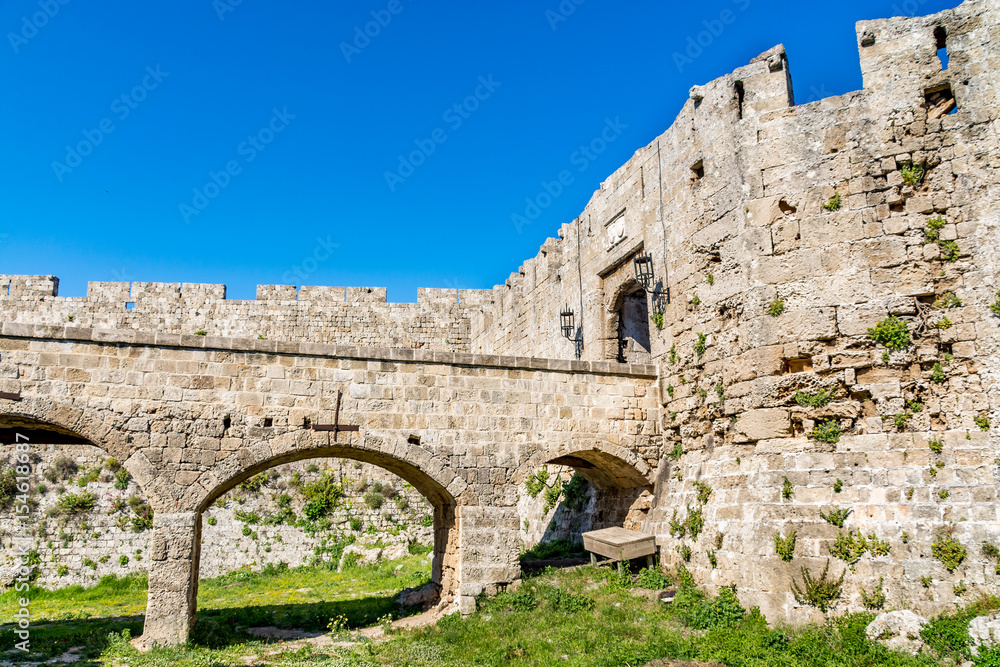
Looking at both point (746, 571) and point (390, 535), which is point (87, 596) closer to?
point (390, 535)

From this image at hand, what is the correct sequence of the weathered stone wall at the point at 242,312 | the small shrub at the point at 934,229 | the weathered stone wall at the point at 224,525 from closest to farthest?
1. the small shrub at the point at 934,229
2. the weathered stone wall at the point at 224,525
3. the weathered stone wall at the point at 242,312

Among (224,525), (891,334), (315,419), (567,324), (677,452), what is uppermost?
(567,324)

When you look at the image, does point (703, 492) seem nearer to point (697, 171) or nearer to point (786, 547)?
point (786, 547)

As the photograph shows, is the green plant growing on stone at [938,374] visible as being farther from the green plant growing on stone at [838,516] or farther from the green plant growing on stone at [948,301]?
the green plant growing on stone at [838,516]

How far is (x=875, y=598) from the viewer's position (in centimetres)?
799

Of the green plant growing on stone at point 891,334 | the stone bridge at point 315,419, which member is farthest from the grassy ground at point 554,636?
the green plant growing on stone at point 891,334

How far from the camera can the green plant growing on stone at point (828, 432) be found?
909 cm

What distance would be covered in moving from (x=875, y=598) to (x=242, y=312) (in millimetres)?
18974

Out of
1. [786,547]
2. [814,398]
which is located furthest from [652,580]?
[814,398]

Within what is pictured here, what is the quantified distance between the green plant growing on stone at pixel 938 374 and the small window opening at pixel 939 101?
3.26m

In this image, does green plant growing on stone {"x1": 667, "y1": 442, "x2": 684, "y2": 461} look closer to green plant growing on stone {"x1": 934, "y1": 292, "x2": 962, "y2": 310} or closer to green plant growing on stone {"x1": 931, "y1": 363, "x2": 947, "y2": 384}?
green plant growing on stone {"x1": 931, "y1": 363, "x2": 947, "y2": 384}

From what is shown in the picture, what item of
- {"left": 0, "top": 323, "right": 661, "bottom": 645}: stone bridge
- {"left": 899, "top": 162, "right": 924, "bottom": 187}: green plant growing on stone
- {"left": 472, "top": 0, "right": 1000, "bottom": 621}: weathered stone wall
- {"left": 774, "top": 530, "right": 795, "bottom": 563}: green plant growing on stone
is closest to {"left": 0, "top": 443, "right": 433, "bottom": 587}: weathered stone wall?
{"left": 0, "top": 323, "right": 661, "bottom": 645}: stone bridge

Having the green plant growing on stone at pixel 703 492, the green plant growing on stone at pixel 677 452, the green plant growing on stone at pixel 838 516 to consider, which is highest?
the green plant growing on stone at pixel 677 452

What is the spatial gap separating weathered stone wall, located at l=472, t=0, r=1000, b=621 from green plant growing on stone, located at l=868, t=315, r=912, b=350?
0.39 ft
